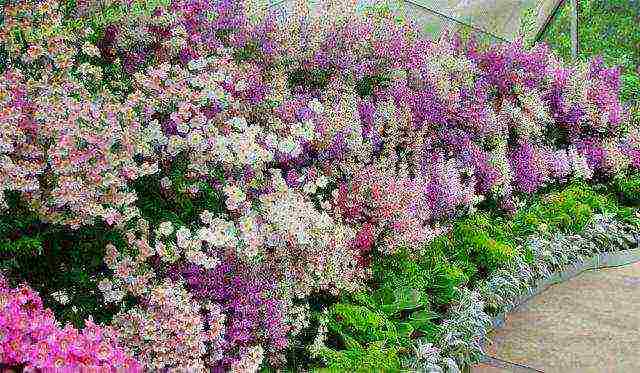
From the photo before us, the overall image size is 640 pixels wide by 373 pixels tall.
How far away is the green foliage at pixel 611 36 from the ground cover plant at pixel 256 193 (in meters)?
4.23

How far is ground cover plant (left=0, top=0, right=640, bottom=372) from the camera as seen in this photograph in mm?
2701

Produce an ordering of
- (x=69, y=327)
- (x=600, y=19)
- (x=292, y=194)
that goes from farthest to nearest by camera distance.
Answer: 1. (x=600, y=19)
2. (x=292, y=194)
3. (x=69, y=327)

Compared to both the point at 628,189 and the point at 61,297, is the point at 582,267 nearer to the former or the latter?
the point at 628,189

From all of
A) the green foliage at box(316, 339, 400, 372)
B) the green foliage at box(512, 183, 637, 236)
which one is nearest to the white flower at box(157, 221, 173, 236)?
the green foliage at box(316, 339, 400, 372)

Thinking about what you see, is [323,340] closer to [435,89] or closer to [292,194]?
[292,194]

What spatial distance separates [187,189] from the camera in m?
3.22

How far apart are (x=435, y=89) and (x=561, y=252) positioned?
143cm

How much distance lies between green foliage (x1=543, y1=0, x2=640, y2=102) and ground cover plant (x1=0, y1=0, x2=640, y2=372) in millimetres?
4226

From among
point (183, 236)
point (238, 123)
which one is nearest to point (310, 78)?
point (238, 123)

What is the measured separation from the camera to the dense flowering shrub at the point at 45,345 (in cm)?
194

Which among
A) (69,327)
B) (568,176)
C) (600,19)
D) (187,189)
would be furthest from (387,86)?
(600,19)

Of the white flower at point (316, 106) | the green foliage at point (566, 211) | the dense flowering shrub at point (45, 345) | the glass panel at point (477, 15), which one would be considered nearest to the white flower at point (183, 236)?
the dense flowering shrub at point (45, 345)

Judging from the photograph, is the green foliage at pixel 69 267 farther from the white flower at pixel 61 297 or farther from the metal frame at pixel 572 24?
the metal frame at pixel 572 24

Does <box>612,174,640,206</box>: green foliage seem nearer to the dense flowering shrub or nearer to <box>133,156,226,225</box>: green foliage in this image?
<box>133,156,226,225</box>: green foliage
